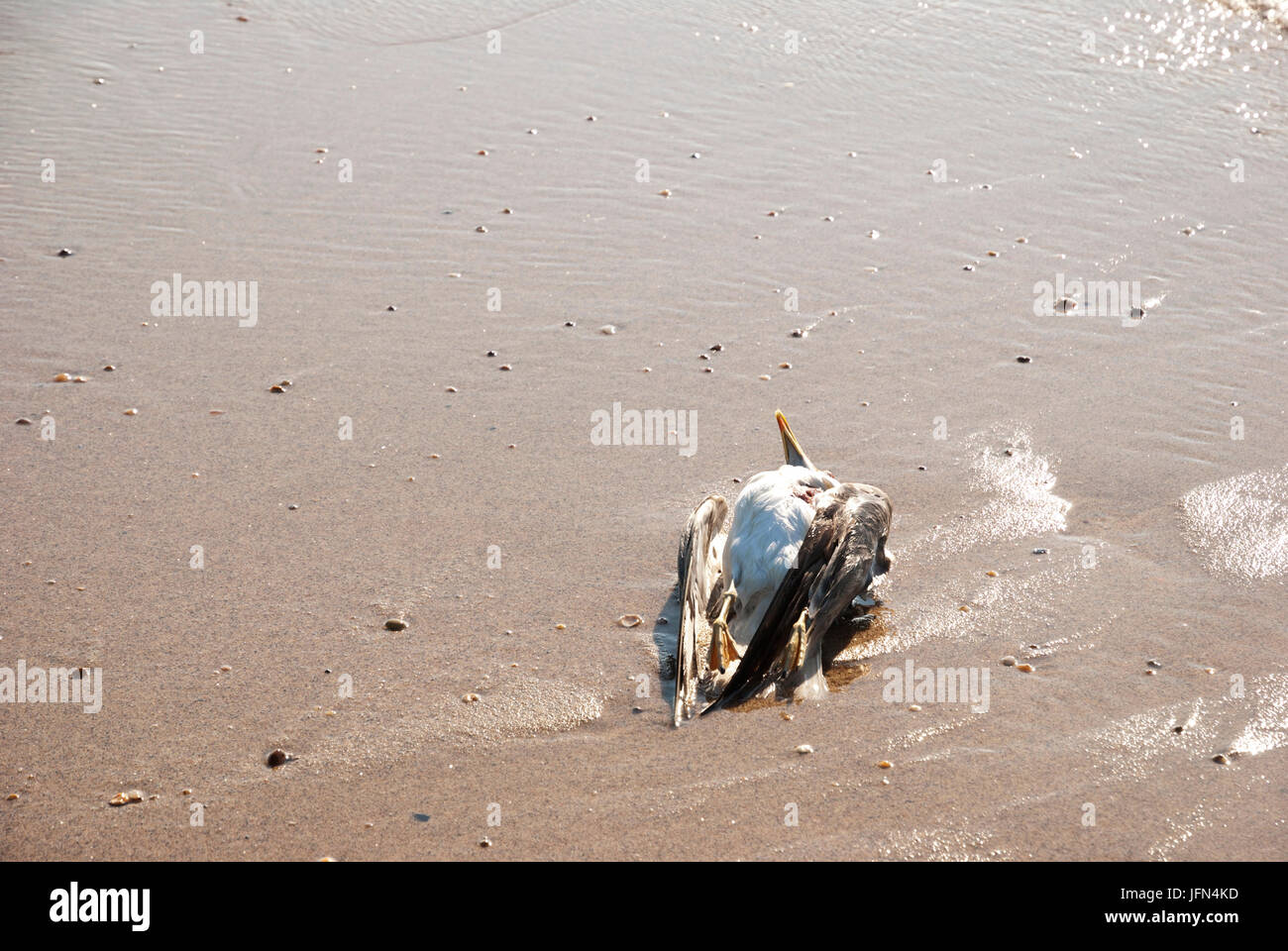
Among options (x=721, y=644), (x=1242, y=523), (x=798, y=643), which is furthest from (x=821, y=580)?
(x=1242, y=523)

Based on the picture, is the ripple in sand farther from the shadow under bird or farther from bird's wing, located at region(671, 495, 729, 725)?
bird's wing, located at region(671, 495, 729, 725)

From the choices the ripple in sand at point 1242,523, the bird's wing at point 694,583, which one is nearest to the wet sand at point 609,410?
the ripple in sand at point 1242,523

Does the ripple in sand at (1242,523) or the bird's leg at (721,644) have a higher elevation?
the ripple in sand at (1242,523)

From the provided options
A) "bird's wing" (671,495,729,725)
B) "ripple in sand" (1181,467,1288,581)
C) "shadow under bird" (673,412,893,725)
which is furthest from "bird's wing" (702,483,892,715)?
"ripple in sand" (1181,467,1288,581)

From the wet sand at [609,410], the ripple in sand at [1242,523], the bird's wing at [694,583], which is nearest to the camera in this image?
the wet sand at [609,410]

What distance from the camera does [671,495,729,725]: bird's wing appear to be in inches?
161

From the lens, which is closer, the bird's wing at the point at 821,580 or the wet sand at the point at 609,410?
the wet sand at the point at 609,410

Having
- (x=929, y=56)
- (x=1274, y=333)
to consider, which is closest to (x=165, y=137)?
(x=929, y=56)

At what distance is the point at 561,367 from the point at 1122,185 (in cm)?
512

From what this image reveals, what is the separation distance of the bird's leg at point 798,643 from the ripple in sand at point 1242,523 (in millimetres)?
2115

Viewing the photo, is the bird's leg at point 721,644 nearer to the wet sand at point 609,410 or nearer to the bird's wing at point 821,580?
the bird's wing at point 821,580

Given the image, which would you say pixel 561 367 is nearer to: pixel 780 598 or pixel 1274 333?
pixel 780 598

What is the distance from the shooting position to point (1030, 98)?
10008 millimetres

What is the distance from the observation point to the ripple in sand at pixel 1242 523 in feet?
16.4
